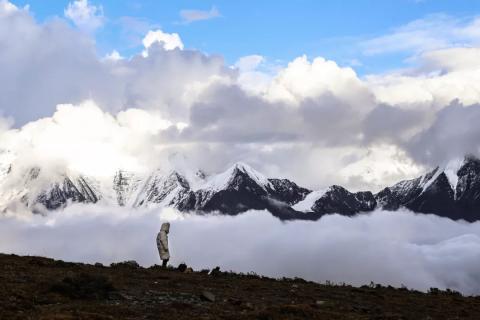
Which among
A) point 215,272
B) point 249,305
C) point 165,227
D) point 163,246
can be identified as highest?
point 165,227

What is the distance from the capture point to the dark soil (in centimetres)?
2706

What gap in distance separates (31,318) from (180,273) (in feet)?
58.0

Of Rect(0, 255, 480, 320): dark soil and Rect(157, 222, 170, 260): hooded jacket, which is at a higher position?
Rect(157, 222, 170, 260): hooded jacket

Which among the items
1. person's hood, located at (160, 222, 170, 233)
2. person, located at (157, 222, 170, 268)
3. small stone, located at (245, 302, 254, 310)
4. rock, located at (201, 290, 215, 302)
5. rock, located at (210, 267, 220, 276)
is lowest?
small stone, located at (245, 302, 254, 310)

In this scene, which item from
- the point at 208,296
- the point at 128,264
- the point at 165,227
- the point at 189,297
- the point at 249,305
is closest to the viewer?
the point at 249,305

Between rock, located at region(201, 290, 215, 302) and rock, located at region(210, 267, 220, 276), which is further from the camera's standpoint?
rock, located at region(210, 267, 220, 276)

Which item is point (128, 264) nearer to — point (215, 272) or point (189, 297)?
point (215, 272)

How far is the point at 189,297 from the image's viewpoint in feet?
104

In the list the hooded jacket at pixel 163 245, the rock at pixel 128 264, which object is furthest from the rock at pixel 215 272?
the hooded jacket at pixel 163 245

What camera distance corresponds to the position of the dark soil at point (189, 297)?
27.1 meters

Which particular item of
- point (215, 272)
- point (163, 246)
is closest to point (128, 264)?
point (215, 272)

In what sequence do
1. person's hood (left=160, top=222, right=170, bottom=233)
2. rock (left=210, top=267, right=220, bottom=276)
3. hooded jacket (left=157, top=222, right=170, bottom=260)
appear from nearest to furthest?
rock (left=210, top=267, right=220, bottom=276), hooded jacket (left=157, top=222, right=170, bottom=260), person's hood (left=160, top=222, right=170, bottom=233)

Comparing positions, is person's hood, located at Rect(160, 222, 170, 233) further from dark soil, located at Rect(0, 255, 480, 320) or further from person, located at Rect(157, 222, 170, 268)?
dark soil, located at Rect(0, 255, 480, 320)

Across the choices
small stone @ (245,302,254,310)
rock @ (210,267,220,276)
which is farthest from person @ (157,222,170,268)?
small stone @ (245,302,254,310)
